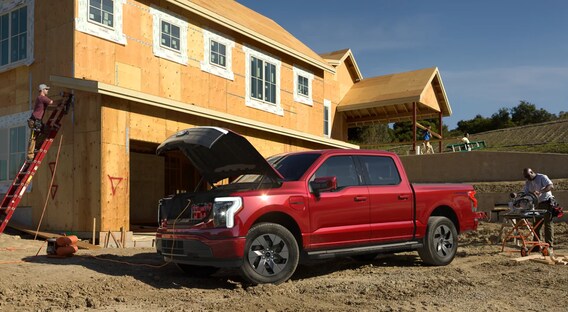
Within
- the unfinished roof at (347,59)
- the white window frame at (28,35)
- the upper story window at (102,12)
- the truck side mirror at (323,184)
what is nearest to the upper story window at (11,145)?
the white window frame at (28,35)

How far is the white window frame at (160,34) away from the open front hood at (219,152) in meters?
7.17

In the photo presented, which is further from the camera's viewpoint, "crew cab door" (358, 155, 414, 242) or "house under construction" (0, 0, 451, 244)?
"house under construction" (0, 0, 451, 244)

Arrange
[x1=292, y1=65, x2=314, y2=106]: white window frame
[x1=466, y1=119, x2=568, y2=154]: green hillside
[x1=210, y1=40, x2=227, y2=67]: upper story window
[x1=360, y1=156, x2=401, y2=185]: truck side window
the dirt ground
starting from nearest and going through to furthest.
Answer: the dirt ground < [x1=360, y1=156, x2=401, y2=185]: truck side window < [x1=210, y1=40, x2=227, y2=67]: upper story window < [x1=292, y1=65, x2=314, y2=106]: white window frame < [x1=466, y1=119, x2=568, y2=154]: green hillside

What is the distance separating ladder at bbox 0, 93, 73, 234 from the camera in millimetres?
11586

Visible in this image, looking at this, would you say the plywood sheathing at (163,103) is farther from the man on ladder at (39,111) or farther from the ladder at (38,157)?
the ladder at (38,157)

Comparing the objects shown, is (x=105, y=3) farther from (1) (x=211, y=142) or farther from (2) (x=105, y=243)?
(1) (x=211, y=142)

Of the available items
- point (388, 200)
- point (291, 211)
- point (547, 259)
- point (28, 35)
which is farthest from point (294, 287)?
point (28, 35)

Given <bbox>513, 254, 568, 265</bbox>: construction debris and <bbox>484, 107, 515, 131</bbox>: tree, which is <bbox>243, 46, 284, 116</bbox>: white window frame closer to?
<bbox>513, 254, 568, 265</bbox>: construction debris

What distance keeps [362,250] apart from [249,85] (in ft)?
36.2

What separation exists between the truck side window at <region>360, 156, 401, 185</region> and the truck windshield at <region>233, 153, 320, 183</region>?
3.19 feet

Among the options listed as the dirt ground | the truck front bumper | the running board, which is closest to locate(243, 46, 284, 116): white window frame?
the dirt ground

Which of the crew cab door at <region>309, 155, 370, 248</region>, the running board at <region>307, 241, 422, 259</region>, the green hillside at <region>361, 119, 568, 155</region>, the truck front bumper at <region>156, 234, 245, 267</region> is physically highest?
the green hillside at <region>361, 119, 568, 155</region>

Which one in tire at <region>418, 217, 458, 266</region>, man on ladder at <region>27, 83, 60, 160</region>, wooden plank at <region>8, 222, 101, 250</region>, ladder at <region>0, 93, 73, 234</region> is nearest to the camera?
tire at <region>418, 217, 458, 266</region>

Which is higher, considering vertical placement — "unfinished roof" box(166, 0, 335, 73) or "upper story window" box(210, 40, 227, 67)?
"unfinished roof" box(166, 0, 335, 73)
